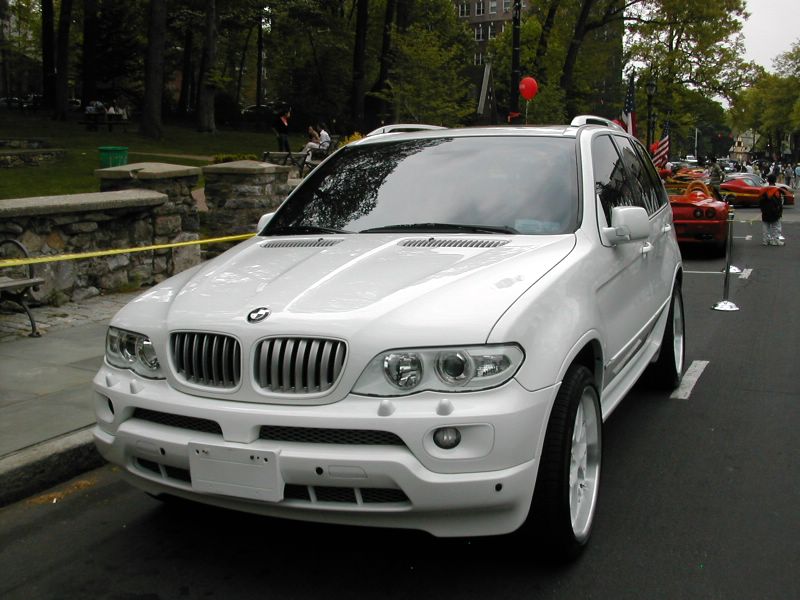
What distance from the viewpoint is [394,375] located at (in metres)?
3.16

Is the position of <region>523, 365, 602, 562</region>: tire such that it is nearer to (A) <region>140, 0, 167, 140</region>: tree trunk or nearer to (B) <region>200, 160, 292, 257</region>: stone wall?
(B) <region>200, 160, 292, 257</region>: stone wall

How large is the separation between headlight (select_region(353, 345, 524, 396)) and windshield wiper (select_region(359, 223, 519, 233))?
1289 millimetres

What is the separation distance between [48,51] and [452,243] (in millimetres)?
44024

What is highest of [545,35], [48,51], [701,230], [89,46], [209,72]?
[545,35]

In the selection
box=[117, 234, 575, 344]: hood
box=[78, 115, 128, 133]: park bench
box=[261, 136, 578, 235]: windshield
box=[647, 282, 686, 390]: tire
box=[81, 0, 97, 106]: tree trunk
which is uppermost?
box=[81, 0, 97, 106]: tree trunk

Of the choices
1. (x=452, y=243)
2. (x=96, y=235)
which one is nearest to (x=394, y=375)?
(x=452, y=243)

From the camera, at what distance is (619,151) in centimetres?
566

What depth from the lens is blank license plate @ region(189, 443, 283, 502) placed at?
3.15 meters

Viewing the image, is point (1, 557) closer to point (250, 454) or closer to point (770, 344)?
point (250, 454)

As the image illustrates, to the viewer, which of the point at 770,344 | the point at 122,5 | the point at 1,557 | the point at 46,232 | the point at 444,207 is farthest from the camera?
the point at 122,5

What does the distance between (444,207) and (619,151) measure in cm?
166

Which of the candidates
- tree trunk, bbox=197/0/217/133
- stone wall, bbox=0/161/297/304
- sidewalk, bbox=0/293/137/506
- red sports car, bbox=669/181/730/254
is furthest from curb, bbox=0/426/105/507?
tree trunk, bbox=197/0/217/133

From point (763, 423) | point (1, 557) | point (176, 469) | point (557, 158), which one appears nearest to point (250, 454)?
point (176, 469)

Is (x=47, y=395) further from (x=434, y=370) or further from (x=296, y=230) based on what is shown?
(x=434, y=370)
